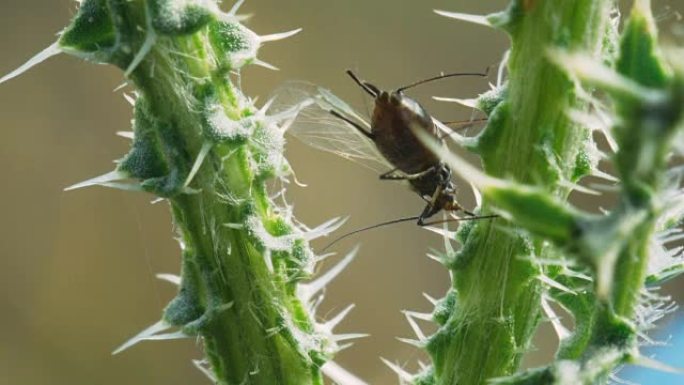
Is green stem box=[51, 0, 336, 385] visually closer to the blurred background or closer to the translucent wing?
the translucent wing

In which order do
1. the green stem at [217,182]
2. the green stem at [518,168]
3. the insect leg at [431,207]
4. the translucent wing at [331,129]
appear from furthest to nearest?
the insect leg at [431,207]
the translucent wing at [331,129]
the green stem at [217,182]
the green stem at [518,168]

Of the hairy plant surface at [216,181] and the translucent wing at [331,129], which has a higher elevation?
the translucent wing at [331,129]

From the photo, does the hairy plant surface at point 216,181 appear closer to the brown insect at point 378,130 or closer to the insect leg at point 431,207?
the brown insect at point 378,130

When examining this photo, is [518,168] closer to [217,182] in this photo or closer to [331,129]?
[217,182]

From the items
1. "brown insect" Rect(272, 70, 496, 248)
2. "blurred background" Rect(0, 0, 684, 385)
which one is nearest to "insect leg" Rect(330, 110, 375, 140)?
"brown insect" Rect(272, 70, 496, 248)

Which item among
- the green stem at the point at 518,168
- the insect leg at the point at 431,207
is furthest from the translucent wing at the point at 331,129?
the green stem at the point at 518,168
